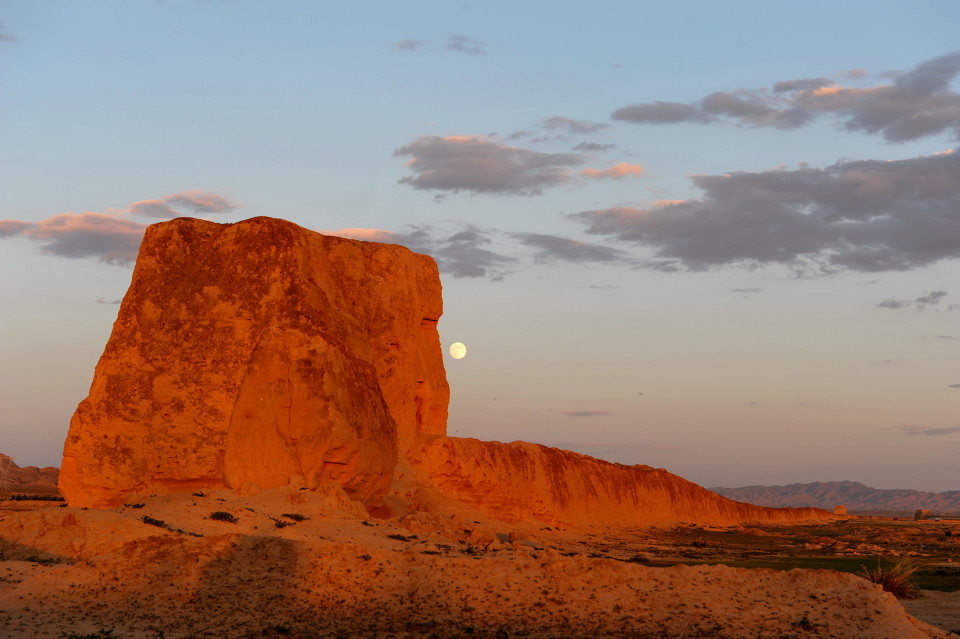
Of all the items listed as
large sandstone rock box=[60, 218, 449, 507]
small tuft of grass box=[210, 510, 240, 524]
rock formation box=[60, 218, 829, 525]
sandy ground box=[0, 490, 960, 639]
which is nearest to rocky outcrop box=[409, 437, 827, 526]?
rock formation box=[60, 218, 829, 525]

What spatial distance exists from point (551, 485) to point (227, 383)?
23.1 meters

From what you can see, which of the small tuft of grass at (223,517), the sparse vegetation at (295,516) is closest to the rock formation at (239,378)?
the sparse vegetation at (295,516)

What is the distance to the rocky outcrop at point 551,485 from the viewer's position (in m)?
41.2

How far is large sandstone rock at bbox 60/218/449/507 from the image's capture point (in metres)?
28.0

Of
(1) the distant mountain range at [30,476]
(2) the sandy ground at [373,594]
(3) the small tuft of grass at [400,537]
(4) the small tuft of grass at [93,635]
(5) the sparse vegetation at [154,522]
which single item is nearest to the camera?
(4) the small tuft of grass at [93,635]

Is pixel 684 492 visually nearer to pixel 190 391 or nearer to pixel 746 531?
pixel 746 531

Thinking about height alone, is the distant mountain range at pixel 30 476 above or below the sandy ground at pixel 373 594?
below

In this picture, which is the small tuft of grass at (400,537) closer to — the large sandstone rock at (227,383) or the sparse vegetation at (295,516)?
the sparse vegetation at (295,516)

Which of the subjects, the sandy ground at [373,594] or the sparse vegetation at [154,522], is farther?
the sparse vegetation at [154,522]

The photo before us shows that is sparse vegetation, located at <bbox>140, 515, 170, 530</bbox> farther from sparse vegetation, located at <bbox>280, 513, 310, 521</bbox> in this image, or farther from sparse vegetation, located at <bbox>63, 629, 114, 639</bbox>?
sparse vegetation, located at <bbox>63, 629, 114, 639</bbox>

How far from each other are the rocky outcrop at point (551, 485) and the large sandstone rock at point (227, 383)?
29.9 ft

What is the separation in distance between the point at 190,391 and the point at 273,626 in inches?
511

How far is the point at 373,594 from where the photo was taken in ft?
65.0

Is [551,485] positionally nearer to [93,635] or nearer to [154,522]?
[154,522]
